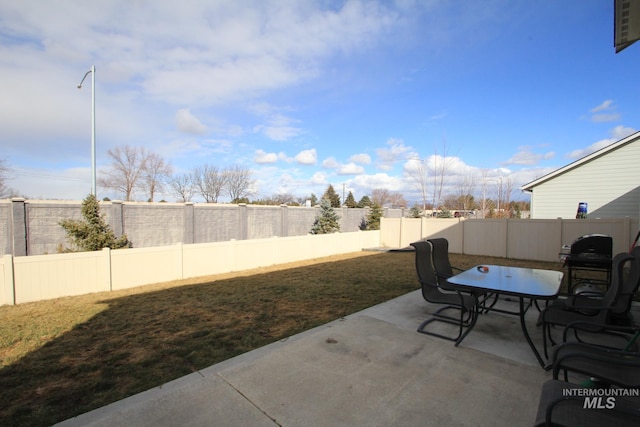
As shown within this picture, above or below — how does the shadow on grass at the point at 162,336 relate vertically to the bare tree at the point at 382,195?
below

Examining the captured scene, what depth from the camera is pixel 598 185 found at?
527 inches

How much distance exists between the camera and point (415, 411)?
90.4 inches

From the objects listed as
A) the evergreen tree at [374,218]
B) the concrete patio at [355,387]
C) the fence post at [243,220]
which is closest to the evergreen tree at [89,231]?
the fence post at [243,220]

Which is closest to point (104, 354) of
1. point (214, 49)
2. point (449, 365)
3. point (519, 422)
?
point (449, 365)

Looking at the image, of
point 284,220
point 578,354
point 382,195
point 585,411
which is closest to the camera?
point 585,411

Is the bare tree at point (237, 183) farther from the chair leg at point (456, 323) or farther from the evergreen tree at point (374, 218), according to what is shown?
the chair leg at point (456, 323)

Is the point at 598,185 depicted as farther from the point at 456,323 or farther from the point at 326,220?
the point at 456,323

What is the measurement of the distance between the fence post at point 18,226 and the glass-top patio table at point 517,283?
12386mm

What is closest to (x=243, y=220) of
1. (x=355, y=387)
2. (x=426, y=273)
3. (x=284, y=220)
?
(x=284, y=220)

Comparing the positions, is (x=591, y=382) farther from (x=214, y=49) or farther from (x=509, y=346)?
(x=214, y=49)

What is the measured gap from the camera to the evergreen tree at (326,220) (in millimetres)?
18984

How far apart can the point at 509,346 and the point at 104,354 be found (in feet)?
15.6

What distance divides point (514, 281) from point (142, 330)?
525 centimetres

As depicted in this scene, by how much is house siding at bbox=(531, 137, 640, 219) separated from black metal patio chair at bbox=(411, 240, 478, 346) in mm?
13351
